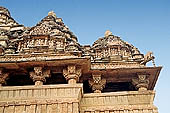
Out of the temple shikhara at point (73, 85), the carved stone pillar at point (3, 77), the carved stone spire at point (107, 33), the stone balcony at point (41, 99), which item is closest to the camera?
the stone balcony at point (41, 99)

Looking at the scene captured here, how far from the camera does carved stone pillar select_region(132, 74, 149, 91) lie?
11172mm

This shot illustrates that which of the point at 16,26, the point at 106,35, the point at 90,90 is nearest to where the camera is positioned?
the point at 90,90

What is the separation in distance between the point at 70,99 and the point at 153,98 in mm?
3981

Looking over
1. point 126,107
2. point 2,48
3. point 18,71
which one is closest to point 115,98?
point 126,107

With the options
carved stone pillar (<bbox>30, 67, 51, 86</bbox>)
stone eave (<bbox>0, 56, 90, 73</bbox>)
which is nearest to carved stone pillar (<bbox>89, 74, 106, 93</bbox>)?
stone eave (<bbox>0, 56, 90, 73</bbox>)

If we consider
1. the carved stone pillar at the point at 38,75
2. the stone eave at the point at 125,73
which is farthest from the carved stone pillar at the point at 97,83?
the carved stone pillar at the point at 38,75

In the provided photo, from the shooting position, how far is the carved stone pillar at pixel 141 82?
11.2 metres

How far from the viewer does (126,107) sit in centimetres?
1053

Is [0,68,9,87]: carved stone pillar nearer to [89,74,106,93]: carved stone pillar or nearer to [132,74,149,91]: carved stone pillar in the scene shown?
[89,74,106,93]: carved stone pillar

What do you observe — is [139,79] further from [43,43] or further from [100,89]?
[43,43]

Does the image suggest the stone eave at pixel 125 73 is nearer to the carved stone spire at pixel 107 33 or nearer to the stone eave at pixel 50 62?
the stone eave at pixel 50 62

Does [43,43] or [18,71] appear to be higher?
[43,43]

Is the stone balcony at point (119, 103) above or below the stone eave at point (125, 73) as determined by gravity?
below

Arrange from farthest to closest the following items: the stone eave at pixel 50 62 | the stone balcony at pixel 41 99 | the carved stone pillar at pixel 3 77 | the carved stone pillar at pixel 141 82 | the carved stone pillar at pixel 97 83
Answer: the carved stone pillar at pixel 97 83, the carved stone pillar at pixel 141 82, the carved stone pillar at pixel 3 77, the stone eave at pixel 50 62, the stone balcony at pixel 41 99
